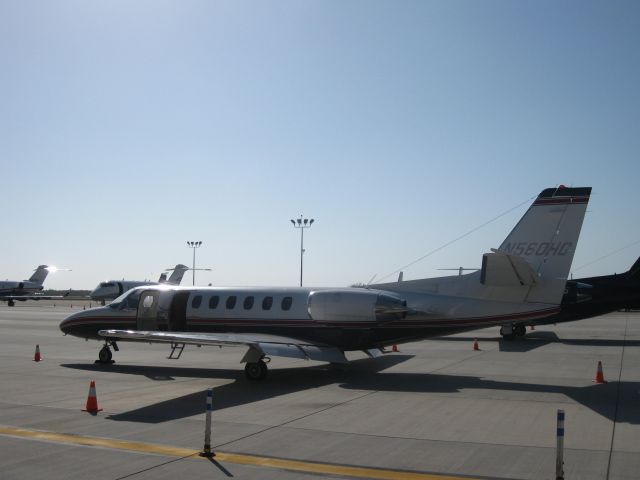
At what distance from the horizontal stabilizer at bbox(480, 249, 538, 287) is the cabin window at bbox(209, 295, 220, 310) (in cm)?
820

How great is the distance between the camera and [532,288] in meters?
16.7

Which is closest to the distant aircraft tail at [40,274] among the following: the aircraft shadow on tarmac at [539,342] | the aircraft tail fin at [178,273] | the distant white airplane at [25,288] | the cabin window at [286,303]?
the distant white airplane at [25,288]

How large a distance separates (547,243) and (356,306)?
17.4ft

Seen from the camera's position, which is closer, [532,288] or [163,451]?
[163,451]

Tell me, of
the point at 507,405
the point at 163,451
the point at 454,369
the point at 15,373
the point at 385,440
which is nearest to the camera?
the point at 163,451

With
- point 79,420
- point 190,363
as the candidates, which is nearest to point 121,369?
Answer: point 190,363

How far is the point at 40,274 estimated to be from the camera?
89.3m

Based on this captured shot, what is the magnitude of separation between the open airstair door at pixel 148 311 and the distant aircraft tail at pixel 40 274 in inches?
2949

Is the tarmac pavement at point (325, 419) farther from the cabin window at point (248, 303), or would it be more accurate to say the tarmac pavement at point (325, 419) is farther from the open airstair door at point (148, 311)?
the cabin window at point (248, 303)

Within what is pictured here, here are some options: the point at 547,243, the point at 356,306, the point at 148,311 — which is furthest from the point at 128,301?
the point at 547,243

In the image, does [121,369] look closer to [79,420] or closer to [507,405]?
[79,420]

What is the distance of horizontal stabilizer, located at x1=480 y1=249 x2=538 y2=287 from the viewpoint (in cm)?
1634

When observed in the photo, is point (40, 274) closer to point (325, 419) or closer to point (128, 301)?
point (128, 301)

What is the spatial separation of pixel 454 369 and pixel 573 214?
575 centimetres
